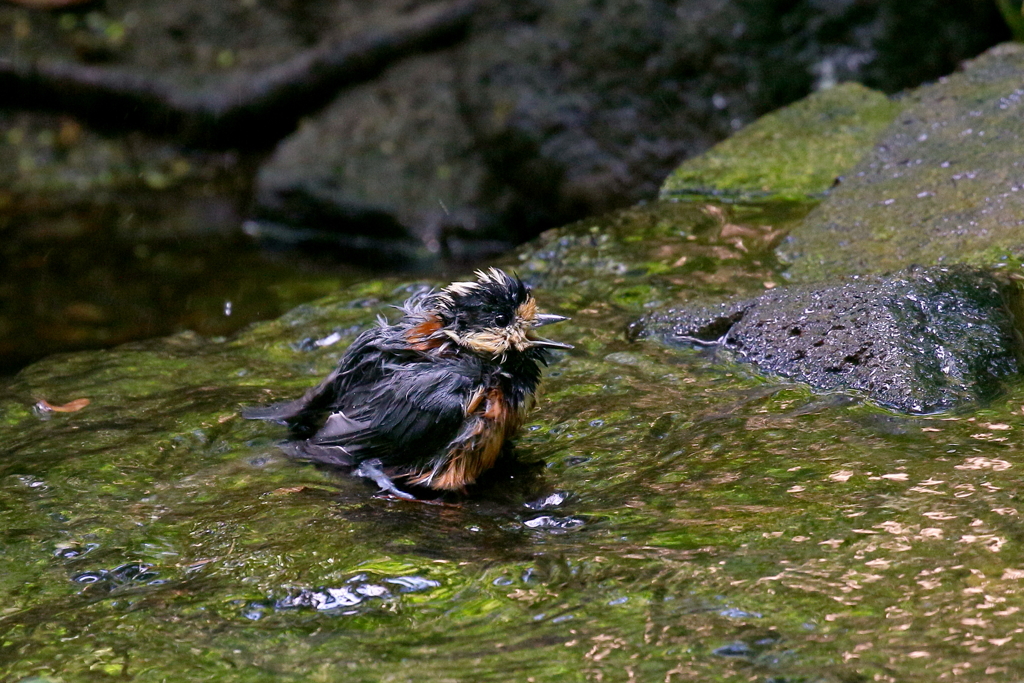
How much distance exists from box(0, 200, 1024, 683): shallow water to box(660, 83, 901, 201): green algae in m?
2.04

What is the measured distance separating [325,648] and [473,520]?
815mm

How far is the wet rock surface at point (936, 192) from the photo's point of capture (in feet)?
15.2

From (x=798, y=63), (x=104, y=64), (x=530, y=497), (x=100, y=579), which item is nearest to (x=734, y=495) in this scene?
(x=530, y=497)

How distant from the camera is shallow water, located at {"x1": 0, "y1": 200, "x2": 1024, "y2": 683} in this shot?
240 centimetres

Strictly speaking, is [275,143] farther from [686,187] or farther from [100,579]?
[100,579]

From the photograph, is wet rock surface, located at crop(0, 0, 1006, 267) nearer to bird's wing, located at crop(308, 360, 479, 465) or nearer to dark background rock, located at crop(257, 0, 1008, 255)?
dark background rock, located at crop(257, 0, 1008, 255)

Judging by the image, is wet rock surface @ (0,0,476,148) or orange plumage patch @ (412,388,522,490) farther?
wet rock surface @ (0,0,476,148)

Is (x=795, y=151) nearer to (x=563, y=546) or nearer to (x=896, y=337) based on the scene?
(x=896, y=337)

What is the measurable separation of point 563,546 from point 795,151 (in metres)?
4.08

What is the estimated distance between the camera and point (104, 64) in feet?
29.3

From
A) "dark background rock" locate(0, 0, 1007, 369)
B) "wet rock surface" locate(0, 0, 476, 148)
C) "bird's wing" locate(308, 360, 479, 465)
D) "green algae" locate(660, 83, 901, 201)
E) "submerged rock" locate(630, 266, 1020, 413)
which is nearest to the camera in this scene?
"bird's wing" locate(308, 360, 479, 465)

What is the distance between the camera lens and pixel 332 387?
3.86 metres

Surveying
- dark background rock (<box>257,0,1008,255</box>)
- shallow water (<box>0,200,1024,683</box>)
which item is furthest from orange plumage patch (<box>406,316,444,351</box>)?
dark background rock (<box>257,0,1008,255</box>)

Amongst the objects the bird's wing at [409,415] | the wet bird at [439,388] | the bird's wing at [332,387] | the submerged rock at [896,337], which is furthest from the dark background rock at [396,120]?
the submerged rock at [896,337]
